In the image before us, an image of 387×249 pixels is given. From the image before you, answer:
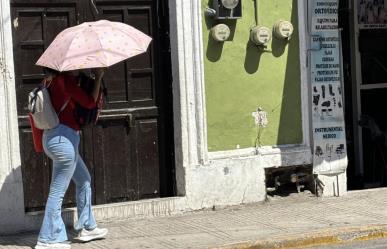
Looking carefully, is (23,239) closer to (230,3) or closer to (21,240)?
(21,240)

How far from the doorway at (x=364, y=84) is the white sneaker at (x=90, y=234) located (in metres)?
4.51

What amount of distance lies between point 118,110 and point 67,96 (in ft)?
5.10

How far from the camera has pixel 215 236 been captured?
710 cm

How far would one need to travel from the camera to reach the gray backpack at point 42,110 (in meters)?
6.32

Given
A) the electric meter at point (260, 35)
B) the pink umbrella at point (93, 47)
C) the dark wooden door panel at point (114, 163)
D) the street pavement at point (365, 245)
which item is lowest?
the street pavement at point (365, 245)

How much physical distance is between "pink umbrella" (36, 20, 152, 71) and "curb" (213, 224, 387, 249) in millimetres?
1986

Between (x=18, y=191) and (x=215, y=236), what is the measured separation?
6.66 ft

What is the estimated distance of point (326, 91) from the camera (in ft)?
29.3

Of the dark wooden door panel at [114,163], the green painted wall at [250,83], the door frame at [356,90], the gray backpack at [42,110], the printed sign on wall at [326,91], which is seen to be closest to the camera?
the gray backpack at [42,110]

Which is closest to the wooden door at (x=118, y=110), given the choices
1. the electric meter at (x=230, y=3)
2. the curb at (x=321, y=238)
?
the electric meter at (x=230, y=3)

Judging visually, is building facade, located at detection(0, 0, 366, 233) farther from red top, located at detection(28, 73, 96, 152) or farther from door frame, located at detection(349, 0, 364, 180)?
door frame, located at detection(349, 0, 364, 180)

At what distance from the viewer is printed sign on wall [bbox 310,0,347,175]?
8.88 metres

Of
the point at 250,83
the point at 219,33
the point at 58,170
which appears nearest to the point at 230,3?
the point at 219,33

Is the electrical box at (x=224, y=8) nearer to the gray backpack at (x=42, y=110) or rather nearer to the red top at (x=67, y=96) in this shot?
the red top at (x=67, y=96)
